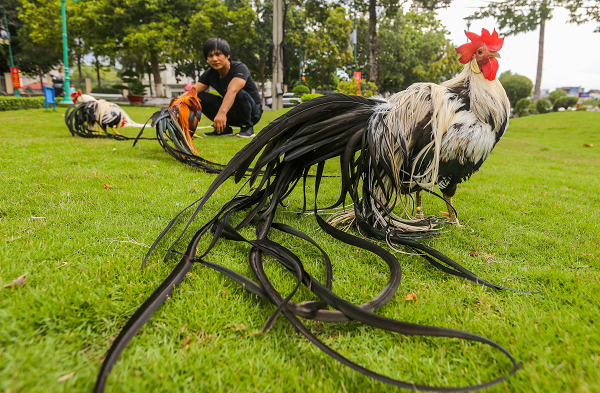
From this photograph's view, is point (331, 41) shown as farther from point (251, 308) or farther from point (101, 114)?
point (251, 308)

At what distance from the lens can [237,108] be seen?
261 inches

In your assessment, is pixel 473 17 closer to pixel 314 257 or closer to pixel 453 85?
pixel 453 85

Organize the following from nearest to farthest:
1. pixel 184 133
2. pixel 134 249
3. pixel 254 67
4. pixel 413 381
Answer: pixel 413 381 → pixel 134 249 → pixel 184 133 → pixel 254 67

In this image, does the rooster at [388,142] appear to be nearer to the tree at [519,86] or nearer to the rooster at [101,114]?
the rooster at [101,114]

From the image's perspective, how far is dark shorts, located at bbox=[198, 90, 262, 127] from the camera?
6.31m

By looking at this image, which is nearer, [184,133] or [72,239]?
[72,239]

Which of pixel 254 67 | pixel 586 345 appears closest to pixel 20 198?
pixel 586 345

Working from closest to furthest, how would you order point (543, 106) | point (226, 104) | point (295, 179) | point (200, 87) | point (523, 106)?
1. point (295, 179)
2. point (226, 104)
3. point (200, 87)
4. point (543, 106)
5. point (523, 106)

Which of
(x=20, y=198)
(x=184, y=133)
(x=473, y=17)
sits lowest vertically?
(x=20, y=198)

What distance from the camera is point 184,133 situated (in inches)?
177

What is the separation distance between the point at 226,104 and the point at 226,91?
0.76 meters

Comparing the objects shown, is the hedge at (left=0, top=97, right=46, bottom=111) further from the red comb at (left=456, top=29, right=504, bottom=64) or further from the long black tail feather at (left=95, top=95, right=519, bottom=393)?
the red comb at (left=456, top=29, right=504, bottom=64)

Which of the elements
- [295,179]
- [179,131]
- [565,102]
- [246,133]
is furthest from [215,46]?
[565,102]

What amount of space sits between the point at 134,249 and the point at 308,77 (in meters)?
39.3
